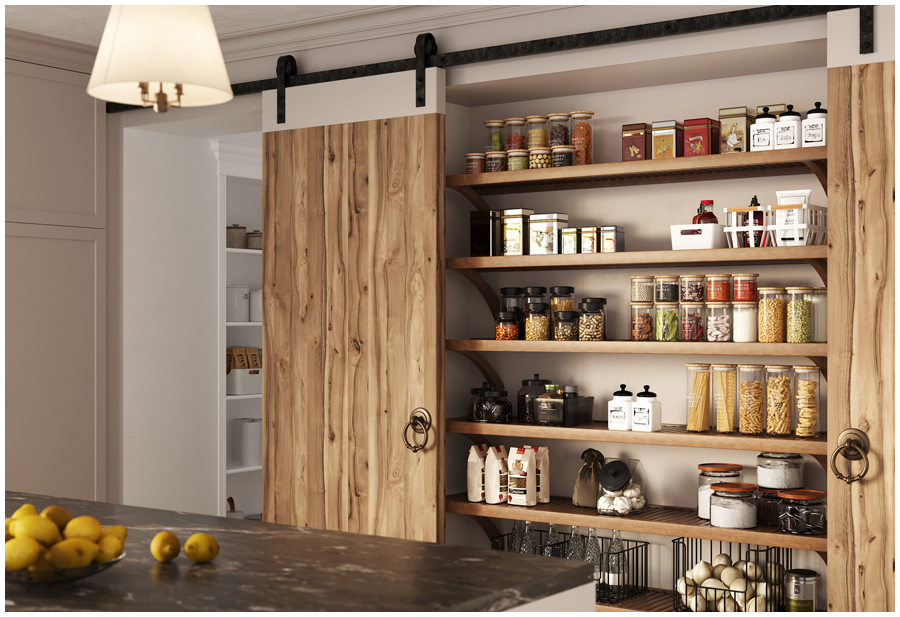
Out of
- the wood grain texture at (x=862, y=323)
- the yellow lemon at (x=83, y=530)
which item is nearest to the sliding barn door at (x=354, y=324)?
the wood grain texture at (x=862, y=323)

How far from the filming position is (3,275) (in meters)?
3.80

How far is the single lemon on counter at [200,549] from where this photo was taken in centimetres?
177

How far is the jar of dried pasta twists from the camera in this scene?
10.0 ft

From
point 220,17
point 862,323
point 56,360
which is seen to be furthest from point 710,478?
point 56,360

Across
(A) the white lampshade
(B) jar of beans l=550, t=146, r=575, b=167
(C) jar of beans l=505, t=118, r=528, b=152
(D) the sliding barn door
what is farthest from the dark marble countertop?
(C) jar of beans l=505, t=118, r=528, b=152

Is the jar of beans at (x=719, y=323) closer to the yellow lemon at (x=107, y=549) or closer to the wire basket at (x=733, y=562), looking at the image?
the wire basket at (x=733, y=562)

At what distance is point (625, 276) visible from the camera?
362 centimetres

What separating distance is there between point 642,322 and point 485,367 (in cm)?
75

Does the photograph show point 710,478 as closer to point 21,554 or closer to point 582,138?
point 582,138

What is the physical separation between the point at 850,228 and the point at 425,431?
1.61 metres

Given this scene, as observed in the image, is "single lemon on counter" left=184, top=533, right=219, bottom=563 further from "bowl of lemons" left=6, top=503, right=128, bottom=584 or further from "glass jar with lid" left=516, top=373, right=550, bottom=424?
"glass jar with lid" left=516, top=373, right=550, bottom=424

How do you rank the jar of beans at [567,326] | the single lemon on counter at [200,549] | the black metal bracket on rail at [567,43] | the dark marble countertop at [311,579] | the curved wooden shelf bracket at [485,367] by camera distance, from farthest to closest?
the curved wooden shelf bracket at [485,367] → the jar of beans at [567,326] → the black metal bracket on rail at [567,43] → the single lemon on counter at [200,549] → the dark marble countertop at [311,579]

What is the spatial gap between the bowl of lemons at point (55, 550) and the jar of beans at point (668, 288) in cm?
207

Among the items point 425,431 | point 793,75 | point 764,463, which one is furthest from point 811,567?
point 793,75
